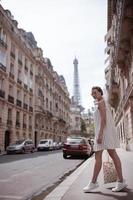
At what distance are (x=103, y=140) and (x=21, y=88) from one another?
37.4 metres

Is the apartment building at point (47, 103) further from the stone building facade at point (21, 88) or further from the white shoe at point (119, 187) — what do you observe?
the white shoe at point (119, 187)

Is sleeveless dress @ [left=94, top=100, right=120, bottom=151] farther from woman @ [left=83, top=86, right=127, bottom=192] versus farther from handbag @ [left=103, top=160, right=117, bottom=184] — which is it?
handbag @ [left=103, top=160, right=117, bottom=184]

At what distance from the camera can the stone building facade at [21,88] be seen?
35.7 metres

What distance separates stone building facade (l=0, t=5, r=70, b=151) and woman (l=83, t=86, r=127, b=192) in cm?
2947

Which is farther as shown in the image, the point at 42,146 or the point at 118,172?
the point at 42,146

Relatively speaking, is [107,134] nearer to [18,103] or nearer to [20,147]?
[20,147]

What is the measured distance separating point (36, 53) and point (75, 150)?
36135 mm

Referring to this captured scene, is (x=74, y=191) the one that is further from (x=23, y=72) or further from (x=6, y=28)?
(x=23, y=72)

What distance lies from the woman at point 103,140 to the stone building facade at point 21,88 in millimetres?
29471

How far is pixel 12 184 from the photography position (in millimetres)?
7402

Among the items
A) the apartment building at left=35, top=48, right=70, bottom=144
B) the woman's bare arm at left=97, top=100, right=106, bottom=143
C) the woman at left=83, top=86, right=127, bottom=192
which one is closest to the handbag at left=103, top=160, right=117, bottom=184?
the woman at left=83, top=86, right=127, bottom=192

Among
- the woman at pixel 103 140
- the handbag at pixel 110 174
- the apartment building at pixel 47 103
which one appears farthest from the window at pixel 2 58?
the handbag at pixel 110 174

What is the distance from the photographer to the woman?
5.40m

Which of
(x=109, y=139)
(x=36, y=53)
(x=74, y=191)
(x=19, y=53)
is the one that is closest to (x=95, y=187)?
(x=74, y=191)
